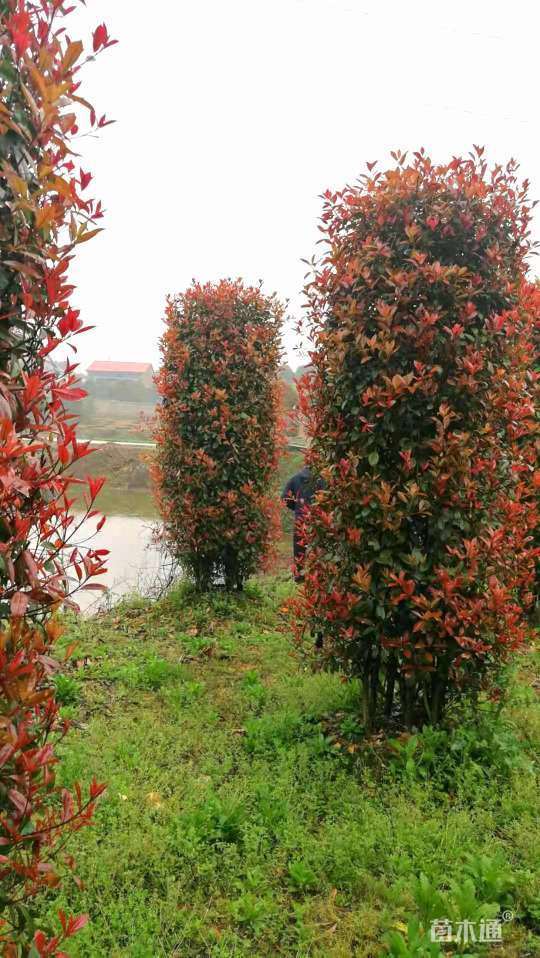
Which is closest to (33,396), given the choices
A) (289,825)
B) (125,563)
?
(289,825)

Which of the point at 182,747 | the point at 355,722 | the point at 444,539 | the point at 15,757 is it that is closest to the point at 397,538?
the point at 444,539

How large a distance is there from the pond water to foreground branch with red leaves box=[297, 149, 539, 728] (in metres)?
3.28

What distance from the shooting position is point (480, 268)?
3686mm

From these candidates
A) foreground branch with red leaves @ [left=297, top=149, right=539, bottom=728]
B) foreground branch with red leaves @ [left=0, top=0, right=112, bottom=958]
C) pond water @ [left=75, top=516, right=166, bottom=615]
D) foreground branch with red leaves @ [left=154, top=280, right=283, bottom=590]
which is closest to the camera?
foreground branch with red leaves @ [left=0, top=0, right=112, bottom=958]

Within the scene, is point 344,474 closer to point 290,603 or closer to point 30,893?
point 290,603

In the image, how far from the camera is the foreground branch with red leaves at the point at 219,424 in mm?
7410

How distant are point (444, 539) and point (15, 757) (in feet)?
8.56

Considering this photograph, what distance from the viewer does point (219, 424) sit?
731 centimetres

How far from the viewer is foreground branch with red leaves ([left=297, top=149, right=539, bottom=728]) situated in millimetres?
3572

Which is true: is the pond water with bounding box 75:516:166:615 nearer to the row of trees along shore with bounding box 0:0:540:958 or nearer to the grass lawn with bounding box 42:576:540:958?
the grass lawn with bounding box 42:576:540:958

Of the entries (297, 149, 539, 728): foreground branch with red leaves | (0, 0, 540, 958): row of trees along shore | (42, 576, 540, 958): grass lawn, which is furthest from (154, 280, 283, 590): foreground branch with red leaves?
(297, 149, 539, 728): foreground branch with red leaves

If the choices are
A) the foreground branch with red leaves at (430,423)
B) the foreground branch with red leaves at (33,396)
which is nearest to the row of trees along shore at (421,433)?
the foreground branch with red leaves at (430,423)

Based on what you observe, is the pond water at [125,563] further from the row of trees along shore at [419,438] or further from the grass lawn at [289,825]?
the row of trees along shore at [419,438]

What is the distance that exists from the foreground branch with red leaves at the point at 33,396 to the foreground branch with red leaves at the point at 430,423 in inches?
83.7
